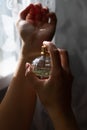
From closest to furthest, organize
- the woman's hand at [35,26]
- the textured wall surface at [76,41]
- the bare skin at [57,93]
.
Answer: the bare skin at [57,93], the woman's hand at [35,26], the textured wall surface at [76,41]

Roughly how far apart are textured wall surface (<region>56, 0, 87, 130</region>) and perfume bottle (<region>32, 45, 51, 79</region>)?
31cm

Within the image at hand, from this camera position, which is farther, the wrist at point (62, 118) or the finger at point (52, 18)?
the finger at point (52, 18)

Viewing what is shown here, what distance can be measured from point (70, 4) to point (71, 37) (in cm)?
13

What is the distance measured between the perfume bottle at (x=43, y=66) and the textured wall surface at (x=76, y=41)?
1.03ft

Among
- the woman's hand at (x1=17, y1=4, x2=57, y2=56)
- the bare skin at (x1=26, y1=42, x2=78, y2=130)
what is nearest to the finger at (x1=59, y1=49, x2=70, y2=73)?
the bare skin at (x1=26, y1=42, x2=78, y2=130)

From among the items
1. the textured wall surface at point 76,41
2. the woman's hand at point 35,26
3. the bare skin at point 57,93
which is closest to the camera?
the bare skin at point 57,93

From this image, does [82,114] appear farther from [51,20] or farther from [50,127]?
[51,20]

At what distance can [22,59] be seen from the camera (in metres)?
1.00

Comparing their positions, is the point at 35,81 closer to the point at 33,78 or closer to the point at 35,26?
the point at 33,78

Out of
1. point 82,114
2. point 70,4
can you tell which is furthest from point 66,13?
point 82,114

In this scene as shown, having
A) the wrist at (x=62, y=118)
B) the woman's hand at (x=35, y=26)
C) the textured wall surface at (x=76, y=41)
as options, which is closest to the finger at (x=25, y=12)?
the woman's hand at (x=35, y=26)

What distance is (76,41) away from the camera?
1.12 m

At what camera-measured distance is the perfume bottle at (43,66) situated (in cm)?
81

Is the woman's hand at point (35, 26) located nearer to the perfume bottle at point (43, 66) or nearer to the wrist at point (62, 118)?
the perfume bottle at point (43, 66)
